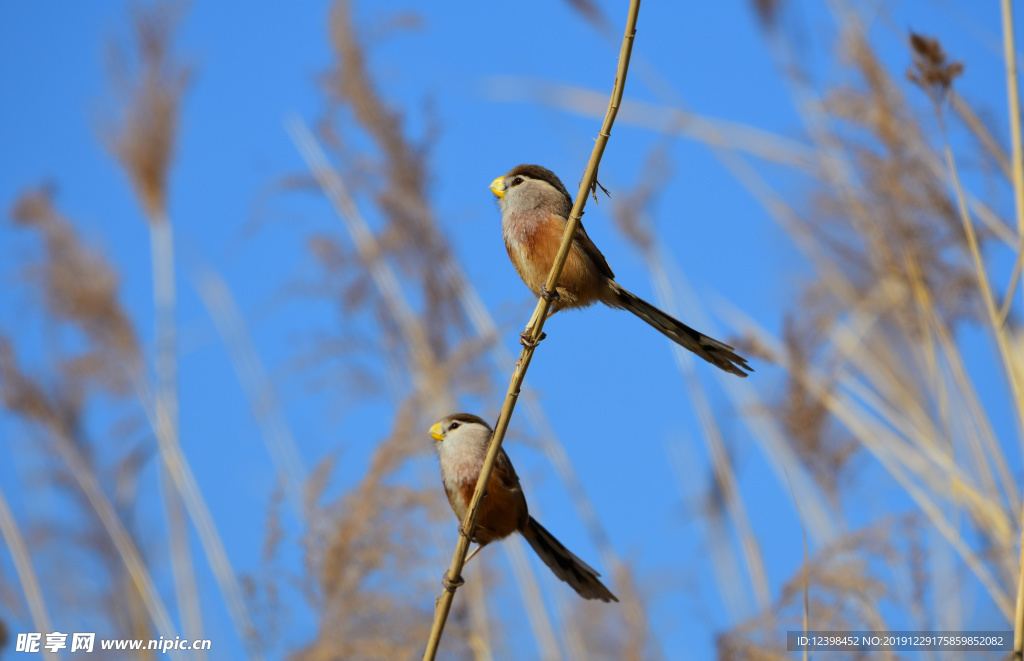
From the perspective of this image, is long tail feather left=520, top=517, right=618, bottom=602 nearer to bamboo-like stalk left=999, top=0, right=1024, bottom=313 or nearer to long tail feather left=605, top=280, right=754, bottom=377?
long tail feather left=605, top=280, right=754, bottom=377

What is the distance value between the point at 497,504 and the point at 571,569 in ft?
0.80

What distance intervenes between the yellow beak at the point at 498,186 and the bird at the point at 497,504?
2.15 feet

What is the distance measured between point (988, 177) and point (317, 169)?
3.07 meters

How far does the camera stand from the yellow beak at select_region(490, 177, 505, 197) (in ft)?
7.29

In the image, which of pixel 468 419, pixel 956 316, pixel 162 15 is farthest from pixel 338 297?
pixel 956 316

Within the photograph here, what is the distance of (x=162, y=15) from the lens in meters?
4.55

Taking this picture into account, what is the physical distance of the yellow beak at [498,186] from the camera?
87.5 inches

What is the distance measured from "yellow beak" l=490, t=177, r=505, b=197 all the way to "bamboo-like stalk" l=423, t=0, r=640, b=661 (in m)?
0.64

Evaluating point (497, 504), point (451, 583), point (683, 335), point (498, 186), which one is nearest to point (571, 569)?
point (497, 504)

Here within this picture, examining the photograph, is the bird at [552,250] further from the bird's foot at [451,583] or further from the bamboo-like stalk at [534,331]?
the bird's foot at [451,583]

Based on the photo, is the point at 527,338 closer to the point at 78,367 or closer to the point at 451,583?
the point at 451,583

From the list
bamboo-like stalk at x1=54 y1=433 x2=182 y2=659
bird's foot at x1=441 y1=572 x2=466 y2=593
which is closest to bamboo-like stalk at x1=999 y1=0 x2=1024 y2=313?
bird's foot at x1=441 y1=572 x2=466 y2=593

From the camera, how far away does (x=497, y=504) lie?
2086 millimetres

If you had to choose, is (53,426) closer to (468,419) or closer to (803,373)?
(468,419)
